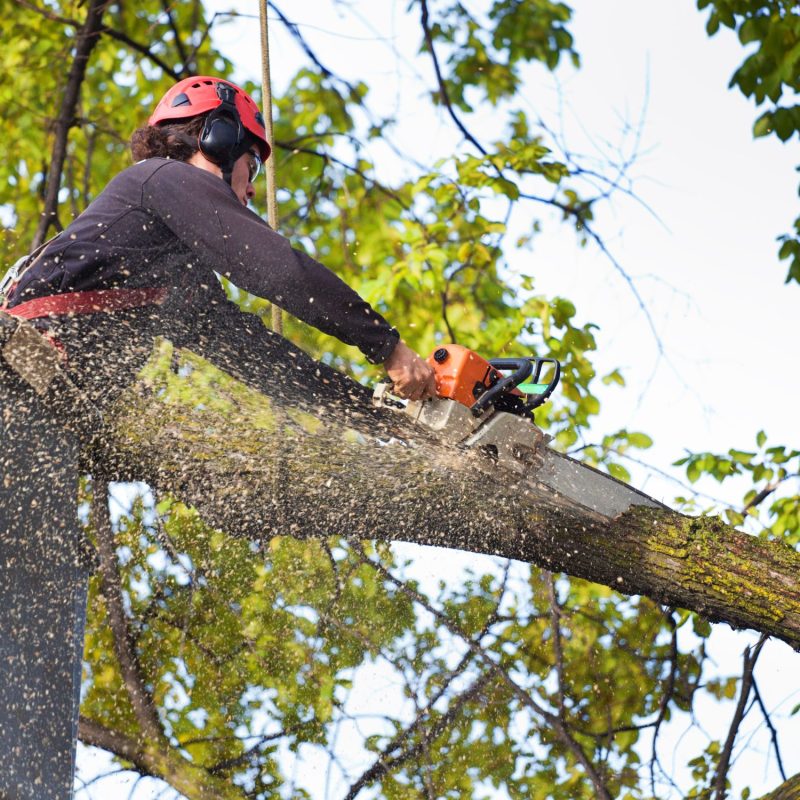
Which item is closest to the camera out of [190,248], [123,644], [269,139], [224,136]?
[190,248]

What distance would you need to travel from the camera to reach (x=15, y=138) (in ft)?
23.3

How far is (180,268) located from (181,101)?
0.72m

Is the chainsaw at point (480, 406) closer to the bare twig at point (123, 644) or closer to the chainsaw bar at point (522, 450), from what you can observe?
the chainsaw bar at point (522, 450)

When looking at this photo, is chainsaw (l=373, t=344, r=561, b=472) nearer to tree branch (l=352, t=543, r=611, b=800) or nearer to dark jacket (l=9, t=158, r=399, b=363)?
dark jacket (l=9, t=158, r=399, b=363)

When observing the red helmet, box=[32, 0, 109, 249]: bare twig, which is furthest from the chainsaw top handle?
box=[32, 0, 109, 249]: bare twig

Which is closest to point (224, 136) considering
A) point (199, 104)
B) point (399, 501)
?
point (199, 104)

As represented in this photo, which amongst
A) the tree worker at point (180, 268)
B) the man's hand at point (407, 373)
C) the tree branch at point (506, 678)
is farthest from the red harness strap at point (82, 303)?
the tree branch at point (506, 678)

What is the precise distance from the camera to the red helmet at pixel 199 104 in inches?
126

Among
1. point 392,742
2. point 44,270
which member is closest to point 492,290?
point 392,742

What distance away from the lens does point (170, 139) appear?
127 inches

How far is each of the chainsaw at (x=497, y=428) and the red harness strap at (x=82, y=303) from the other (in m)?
0.76

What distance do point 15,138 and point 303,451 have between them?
18.0 feet

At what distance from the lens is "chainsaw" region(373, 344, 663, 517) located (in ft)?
9.38

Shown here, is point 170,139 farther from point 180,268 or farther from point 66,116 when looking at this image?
point 66,116
